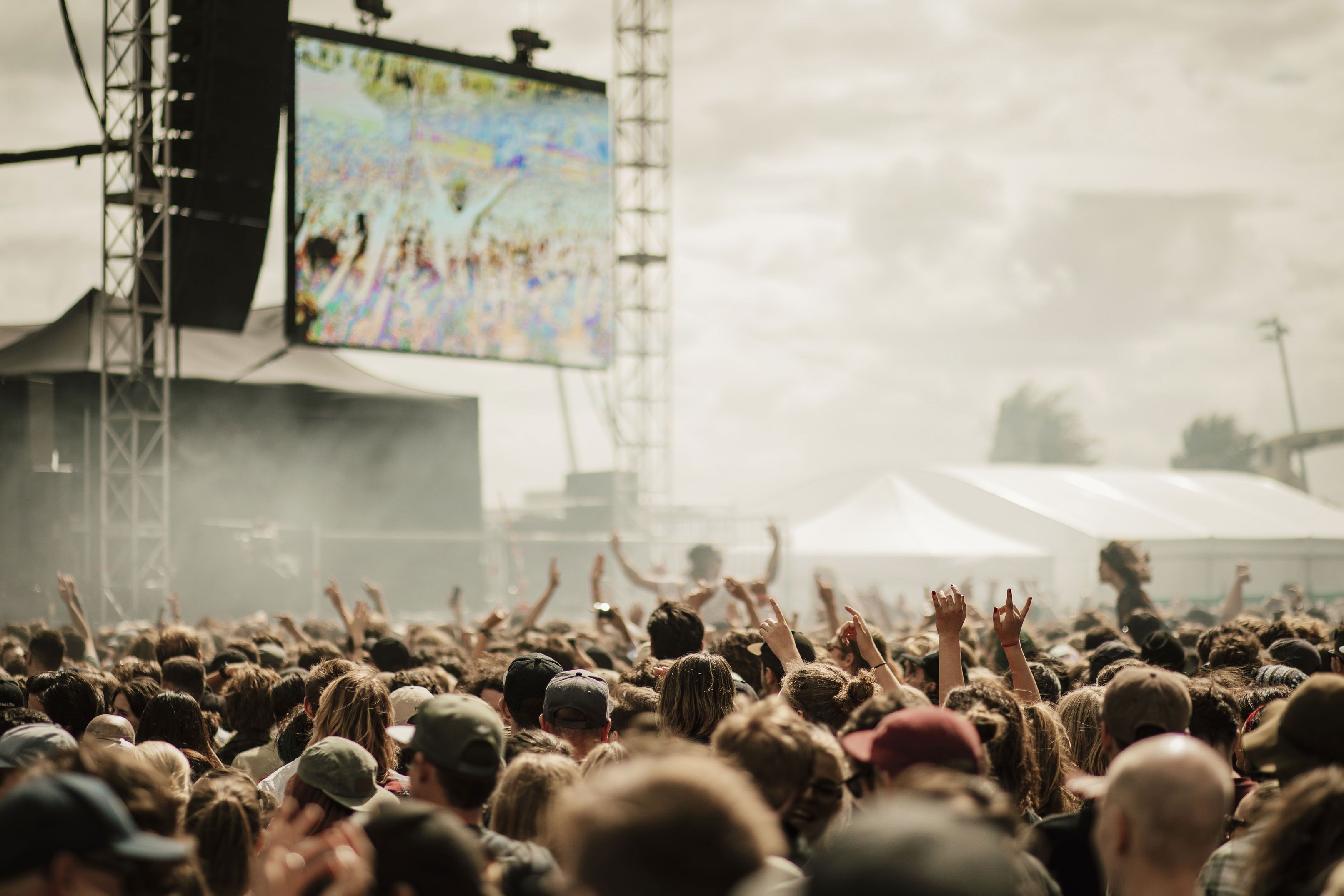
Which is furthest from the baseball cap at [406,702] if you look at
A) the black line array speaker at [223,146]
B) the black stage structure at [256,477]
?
the black line array speaker at [223,146]

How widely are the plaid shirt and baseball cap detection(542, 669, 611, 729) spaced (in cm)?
220

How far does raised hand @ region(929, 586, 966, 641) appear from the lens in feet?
15.6

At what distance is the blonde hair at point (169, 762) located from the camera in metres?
3.74

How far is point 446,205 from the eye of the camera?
19469 mm

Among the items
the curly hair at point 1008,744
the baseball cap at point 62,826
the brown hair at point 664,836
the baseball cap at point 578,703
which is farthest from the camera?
the baseball cap at point 578,703

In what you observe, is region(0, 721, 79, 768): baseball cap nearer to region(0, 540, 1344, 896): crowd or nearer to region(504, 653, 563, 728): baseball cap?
region(0, 540, 1344, 896): crowd

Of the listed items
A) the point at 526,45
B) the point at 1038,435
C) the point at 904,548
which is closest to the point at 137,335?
the point at 526,45

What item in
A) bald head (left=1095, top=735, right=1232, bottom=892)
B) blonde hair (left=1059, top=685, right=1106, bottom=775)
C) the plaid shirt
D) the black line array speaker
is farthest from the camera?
the black line array speaker

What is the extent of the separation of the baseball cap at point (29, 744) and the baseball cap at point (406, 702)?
1549 millimetres

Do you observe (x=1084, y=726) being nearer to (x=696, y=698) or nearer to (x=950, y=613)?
(x=950, y=613)

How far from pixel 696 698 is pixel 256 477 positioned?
16.6 metres

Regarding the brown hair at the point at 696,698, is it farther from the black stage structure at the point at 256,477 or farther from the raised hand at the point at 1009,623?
the black stage structure at the point at 256,477

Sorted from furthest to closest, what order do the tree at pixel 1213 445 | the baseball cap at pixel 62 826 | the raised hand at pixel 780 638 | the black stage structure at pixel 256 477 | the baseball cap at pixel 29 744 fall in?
the tree at pixel 1213 445 → the black stage structure at pixel 256 477 → the raised hand at pixel 780 638 → the baseball cap at pixel 29 744 → the baseball cap at pixel 62 826

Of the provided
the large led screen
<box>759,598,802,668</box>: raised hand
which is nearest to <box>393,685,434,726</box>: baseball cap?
<box>759,598,802,668</box>: raised hand
